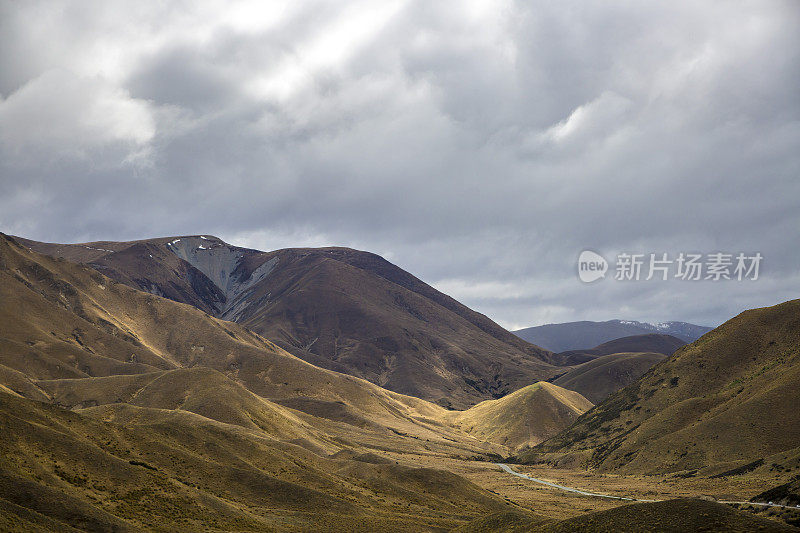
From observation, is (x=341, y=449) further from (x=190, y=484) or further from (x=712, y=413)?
(x=712, y=413)

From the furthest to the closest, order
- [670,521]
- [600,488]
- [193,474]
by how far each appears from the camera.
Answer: [600,488] → [193,474] → [670,521]

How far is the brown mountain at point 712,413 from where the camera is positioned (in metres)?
91.8

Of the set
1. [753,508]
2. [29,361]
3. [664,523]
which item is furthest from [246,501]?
[29,361]

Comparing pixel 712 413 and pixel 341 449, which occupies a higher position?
pixel 712 413

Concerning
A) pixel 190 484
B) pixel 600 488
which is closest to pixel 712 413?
pixel 600 488

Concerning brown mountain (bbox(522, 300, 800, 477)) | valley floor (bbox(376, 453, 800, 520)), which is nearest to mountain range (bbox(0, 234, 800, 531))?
brown mountain (bbox(522, 300, 800, 477))

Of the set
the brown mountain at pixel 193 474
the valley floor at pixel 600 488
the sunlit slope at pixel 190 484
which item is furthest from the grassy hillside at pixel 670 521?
the sunlit slope at pixel 190 484

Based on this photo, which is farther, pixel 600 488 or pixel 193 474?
pixel 600 488

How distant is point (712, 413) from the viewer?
107625 millimetres

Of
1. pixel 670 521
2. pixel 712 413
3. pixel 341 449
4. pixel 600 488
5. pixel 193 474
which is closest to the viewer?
pixel 670 521

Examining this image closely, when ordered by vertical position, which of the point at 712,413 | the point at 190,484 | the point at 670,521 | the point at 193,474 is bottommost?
the point at 190,484

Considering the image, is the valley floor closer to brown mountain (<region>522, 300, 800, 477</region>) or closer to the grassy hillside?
brown mountain (<region>522, 300, 800, 477</region>)

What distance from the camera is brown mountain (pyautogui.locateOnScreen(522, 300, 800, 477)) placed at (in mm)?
91812

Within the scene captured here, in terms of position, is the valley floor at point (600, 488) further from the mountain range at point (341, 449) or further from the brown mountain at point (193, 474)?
the brown mountain at point (193, 474)
